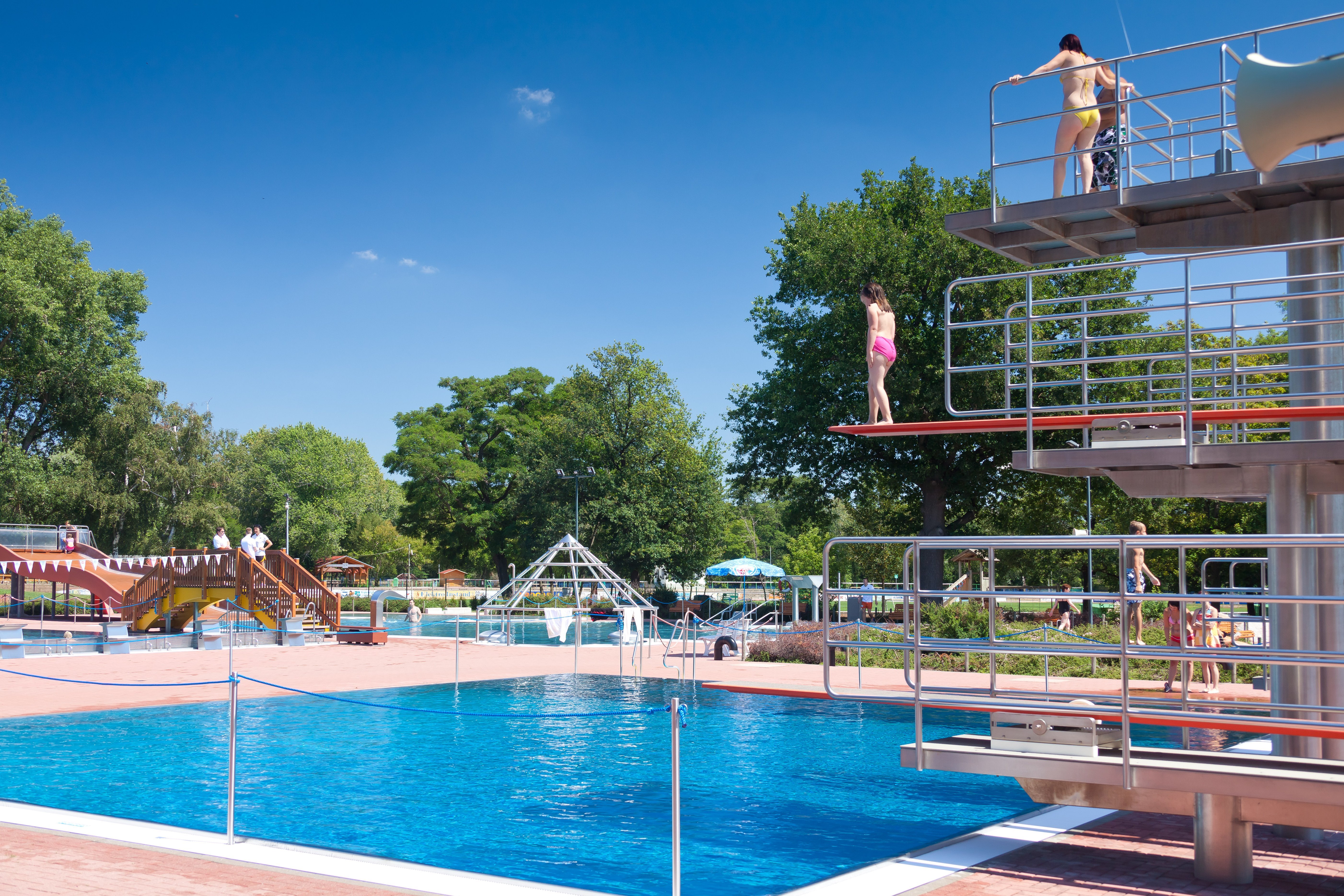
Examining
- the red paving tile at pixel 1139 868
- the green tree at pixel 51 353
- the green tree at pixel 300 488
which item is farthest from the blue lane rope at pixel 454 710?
the green tree at pixel 300 488

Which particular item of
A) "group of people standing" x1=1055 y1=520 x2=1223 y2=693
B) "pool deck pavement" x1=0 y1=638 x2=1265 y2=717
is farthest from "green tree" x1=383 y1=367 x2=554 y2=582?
"group of people standing" x1=1055 y1=520 x2=1223 y2=693

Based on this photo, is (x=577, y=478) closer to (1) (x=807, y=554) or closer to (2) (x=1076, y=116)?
(1) (x=807, y=554)

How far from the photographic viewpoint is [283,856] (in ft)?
27.8

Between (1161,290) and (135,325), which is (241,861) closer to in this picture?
(1161,290)

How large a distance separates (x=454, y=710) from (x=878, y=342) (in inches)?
330

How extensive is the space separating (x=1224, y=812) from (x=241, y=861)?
734 centimetres

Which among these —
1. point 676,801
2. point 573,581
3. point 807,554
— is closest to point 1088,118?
point 676,801

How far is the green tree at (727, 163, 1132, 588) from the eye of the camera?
39.1m

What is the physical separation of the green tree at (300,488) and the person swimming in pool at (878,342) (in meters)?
83.4

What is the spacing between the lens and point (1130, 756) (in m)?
7.43

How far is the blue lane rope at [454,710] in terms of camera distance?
1048 centimetres

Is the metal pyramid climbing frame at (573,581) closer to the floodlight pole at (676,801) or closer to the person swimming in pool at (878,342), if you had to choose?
the person swimming in pool at (878,342)

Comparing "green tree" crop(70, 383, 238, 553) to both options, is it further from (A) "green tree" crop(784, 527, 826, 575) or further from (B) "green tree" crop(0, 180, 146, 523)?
(A) "green tree" crop(784, 527, 826, 575)

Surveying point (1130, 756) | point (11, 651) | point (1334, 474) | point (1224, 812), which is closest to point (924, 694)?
point (1130, 756)
